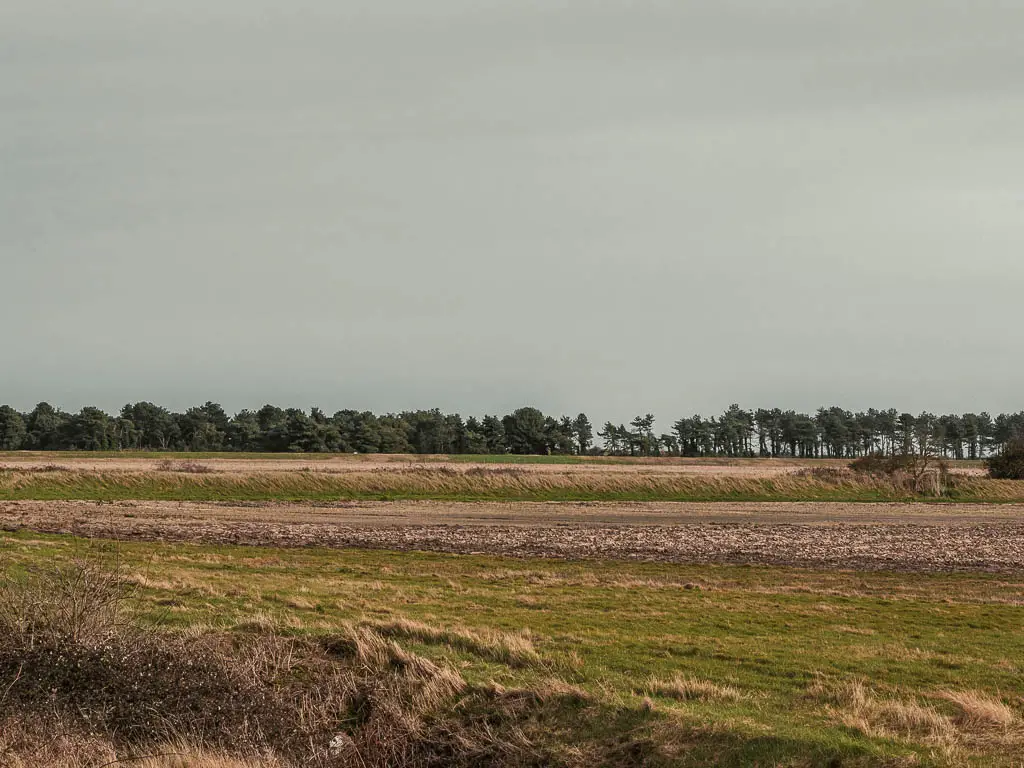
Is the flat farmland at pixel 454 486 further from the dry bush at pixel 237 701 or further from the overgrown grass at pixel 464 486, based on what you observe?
the dry bush at pixel 237 701

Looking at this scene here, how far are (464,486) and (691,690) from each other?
64659 millimetres

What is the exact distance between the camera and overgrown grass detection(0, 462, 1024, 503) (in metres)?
71.8

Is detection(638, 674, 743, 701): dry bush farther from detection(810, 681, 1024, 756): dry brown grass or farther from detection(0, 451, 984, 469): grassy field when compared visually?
detection(0, 451, 984, 469): grassy field

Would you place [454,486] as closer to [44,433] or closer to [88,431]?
[88,431]

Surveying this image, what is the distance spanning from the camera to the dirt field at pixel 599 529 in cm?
3816

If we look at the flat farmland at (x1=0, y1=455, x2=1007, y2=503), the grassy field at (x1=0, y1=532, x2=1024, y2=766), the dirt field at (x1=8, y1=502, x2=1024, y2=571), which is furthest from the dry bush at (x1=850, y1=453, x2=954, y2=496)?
the grassy field at (x1=0, y1=532, x2=1024, y2=766)

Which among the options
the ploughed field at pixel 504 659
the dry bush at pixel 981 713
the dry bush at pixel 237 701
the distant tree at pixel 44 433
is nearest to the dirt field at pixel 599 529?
the ploughed field at pixel 504 659

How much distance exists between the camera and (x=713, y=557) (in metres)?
37.1

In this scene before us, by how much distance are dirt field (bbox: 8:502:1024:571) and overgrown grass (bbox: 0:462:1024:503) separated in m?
7.16

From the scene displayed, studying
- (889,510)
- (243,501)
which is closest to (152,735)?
(243,501)

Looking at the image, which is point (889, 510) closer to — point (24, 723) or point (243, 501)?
point (243, 501)

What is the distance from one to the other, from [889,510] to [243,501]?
4560cm

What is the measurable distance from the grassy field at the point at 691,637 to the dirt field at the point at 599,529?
621 centimetres

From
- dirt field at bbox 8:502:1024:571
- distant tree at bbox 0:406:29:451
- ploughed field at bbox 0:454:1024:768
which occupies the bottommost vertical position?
dirt field at bbox 8:502:1024:571
